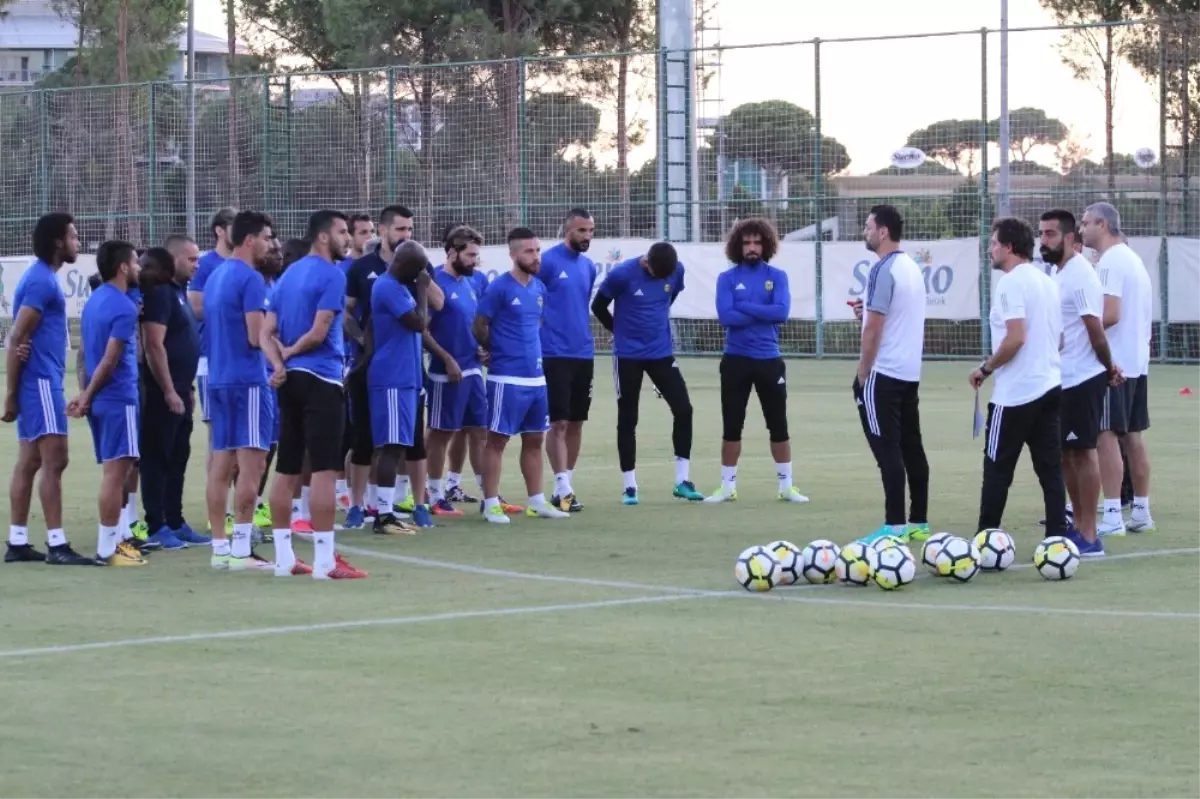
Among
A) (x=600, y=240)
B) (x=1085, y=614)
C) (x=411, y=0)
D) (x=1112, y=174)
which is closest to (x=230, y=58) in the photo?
(x=411, y=0)

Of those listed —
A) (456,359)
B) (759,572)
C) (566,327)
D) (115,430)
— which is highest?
(566,327)

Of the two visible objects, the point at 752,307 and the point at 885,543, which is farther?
the point at 752,307

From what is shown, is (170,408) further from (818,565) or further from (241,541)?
(818,565)

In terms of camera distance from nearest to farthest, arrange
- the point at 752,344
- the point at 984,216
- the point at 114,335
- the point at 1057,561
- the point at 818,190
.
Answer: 1. the point at 1057,561
2. the point at 114,335
3. the point at 752,344
4. the point at 984,216
5. the point at 818,190

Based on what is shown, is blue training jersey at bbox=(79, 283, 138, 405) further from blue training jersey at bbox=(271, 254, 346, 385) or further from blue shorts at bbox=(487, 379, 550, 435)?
blue shorts at bbox=(487, 379, 550, 435)

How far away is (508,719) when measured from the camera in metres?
7.18

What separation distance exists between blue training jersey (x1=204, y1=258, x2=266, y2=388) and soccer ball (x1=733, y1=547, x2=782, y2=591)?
3197 mm

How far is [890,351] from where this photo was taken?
1175cm

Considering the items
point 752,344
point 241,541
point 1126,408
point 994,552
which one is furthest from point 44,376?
point 1126,408

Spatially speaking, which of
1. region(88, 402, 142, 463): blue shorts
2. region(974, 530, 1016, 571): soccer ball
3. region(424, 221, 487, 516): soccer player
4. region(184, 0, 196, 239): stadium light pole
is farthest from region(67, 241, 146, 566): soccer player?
region(184, 0, 196, 239): stadium light pole

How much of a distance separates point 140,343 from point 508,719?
20.9 feet

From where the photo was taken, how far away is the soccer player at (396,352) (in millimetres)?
12695

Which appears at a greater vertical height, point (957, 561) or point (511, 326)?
point (511, 326)

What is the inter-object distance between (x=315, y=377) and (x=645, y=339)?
467 cm
